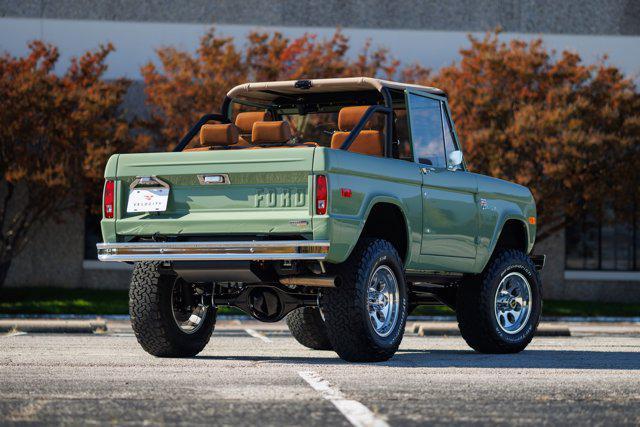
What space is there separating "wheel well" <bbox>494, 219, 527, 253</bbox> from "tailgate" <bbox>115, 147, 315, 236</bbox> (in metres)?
3.94

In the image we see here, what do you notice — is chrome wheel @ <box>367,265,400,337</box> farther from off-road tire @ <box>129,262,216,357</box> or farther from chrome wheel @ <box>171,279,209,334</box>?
off-road tire @ <box>129,262,216,357</box>

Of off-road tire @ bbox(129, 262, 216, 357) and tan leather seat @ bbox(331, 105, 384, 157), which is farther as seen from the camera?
tan leather seat @ bbox(331, 105, 384, 157)

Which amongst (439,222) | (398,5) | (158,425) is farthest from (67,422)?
(398,5)

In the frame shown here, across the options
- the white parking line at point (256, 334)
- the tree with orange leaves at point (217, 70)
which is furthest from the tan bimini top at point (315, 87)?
the tree with orange leaves at point (217, 70)

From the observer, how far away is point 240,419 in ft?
23.0

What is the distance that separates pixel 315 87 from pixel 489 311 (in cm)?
279

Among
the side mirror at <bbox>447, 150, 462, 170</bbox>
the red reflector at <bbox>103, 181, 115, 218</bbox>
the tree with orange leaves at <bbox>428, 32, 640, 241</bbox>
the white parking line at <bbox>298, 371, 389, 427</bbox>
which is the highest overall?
the tree with orange leaves at <bbox>428, 32, 640, 241</bbox>

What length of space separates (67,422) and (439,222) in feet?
18.7

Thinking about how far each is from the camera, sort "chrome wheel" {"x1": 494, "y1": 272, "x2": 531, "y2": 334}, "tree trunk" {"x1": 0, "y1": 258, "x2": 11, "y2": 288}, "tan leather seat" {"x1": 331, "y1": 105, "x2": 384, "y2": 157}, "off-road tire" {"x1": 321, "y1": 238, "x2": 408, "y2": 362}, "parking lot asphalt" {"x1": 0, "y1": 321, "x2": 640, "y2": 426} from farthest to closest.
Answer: "tree trunk" {"x1": 0, "y1": 258, "x2": 11, "y2": 288} < "chrome wheel" {"x1": 494, "y1": 272, "x2": 531, "y2": 334} < "tan leather seat" {"x1": 331, "y1": 105, "x2": 384, "y2": 157} < "off-road tire" {"x1": 321, "y1": 238, "x2": 408, "y2": 362} < "parking lot asphalt" {"x1": 0, "y1": 321, "x2": 640, "y2": 426}

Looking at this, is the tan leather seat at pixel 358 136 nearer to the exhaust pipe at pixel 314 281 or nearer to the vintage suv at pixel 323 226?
the vintage suv at pixel 323 226

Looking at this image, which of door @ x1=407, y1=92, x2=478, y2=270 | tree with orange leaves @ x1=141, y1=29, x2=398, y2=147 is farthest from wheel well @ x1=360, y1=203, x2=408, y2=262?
tree with orange leaves @ x1=141, y1=29, x2=398, y2=147

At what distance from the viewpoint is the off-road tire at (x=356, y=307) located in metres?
10.4

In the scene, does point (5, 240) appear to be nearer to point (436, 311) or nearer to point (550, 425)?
point (436, 311)

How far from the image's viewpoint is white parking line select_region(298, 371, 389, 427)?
6949 millimetres
